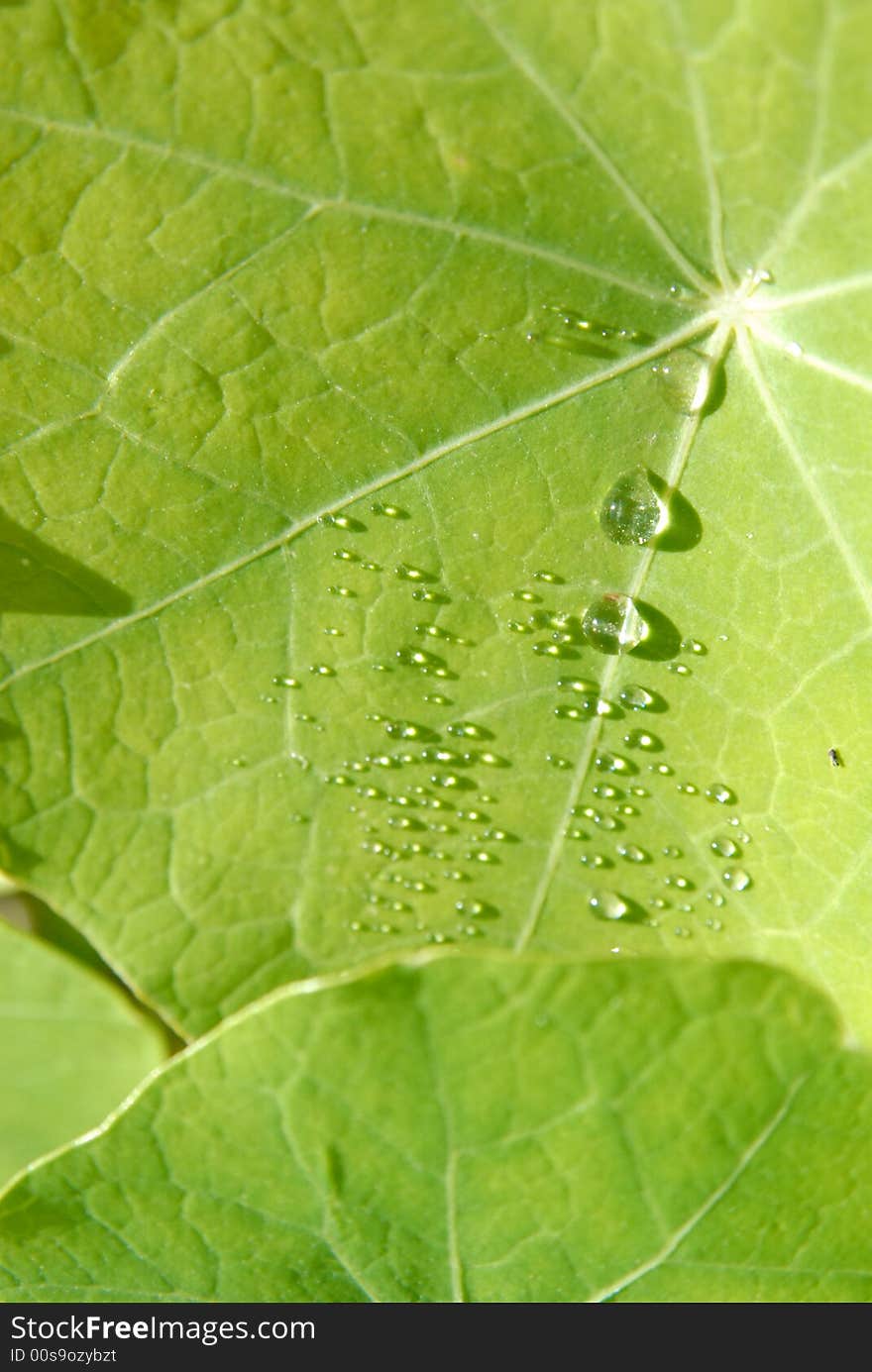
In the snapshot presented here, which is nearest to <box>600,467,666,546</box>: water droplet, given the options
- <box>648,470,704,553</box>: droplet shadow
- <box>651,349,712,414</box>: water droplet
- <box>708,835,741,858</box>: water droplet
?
<box>648,470,704,553</box>: droplet shadow

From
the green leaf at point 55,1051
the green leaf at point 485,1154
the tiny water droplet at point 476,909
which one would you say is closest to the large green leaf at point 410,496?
the tiny water droplet at point 476,909

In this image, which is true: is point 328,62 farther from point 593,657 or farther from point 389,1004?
point 389,1004

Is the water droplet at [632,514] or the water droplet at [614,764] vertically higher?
the water droplet at [632,514]

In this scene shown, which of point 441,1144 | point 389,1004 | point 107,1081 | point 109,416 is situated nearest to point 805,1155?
point 441,1144

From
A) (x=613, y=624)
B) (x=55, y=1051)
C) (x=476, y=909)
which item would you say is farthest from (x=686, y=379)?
(x=55, y=1051)

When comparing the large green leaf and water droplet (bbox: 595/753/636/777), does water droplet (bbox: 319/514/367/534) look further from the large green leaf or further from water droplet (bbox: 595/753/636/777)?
water droplet (bbox: 595/753/636/777)

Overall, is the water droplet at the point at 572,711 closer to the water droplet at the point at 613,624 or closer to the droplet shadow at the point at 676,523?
the water droplet at the point at 613,624
